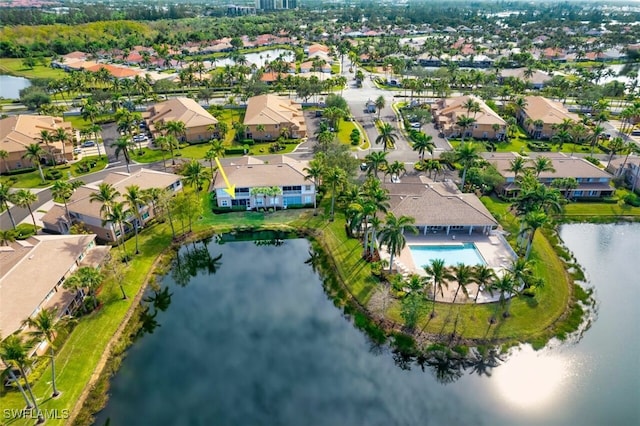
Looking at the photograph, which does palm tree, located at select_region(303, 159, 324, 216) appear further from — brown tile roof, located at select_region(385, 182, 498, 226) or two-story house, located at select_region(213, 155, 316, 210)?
brown tile roof, located at select_region(385, 182, 498, 226)

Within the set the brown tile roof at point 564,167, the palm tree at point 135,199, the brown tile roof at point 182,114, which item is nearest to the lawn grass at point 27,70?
the brown tile roof at point 182,114

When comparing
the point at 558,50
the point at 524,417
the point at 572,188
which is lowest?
the point at 524,417

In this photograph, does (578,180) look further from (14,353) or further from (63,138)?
(63,138)

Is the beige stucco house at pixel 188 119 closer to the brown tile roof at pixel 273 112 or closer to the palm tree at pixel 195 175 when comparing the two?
the brown tile roof at pixel 273 112

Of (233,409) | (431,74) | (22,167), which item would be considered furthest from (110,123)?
(431,74)

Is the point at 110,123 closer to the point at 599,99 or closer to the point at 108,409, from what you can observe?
the point at 108,409

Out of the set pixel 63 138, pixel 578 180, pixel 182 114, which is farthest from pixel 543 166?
pixel 63 138
